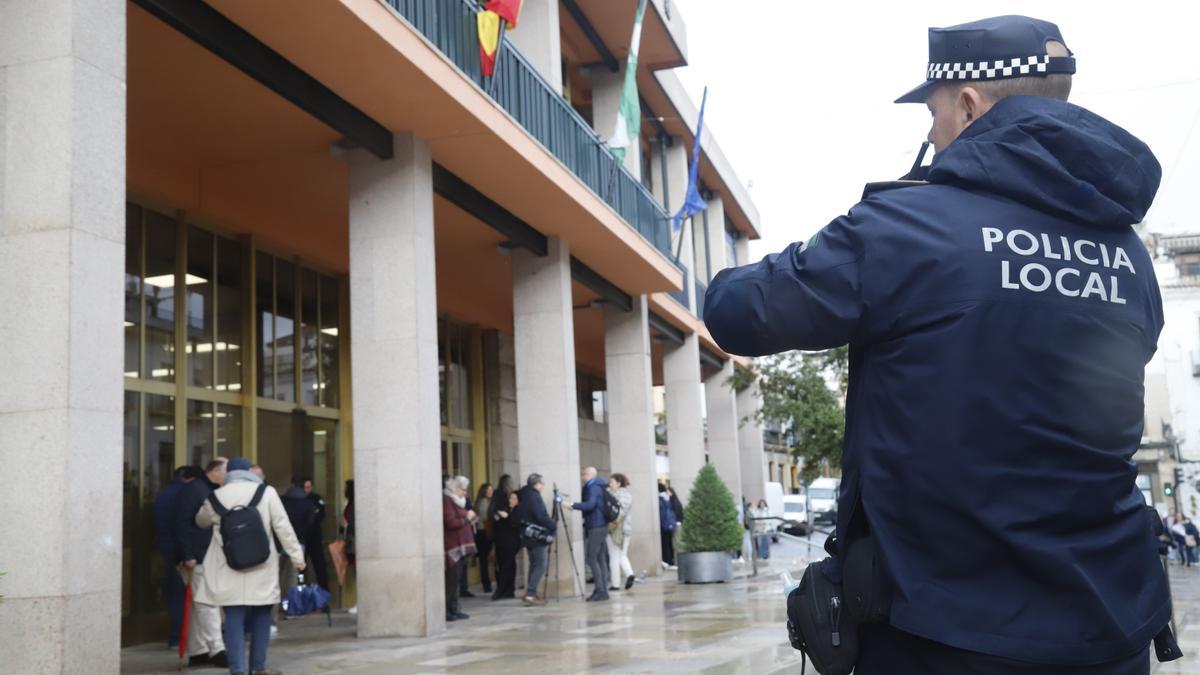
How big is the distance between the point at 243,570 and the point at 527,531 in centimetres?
749

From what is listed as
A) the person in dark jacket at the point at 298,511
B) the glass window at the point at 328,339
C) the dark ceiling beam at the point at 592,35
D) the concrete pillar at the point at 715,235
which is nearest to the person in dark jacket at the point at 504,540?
the glass window at the point at 328,339

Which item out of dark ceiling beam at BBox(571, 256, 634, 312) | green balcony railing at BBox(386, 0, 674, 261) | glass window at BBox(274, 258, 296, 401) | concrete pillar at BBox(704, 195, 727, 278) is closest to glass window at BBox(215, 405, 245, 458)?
glass window at BBox(274, 258, 296, 401)

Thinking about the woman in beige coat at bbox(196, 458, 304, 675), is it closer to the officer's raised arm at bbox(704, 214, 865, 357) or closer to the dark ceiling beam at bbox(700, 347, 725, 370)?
the officer's raised arm at bbox(704, 214, 865, 357)

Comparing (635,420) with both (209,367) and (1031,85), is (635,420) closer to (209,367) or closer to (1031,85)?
(209,367)

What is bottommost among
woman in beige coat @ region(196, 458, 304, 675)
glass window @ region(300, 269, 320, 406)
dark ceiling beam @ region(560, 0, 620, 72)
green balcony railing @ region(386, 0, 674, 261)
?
woman in beige coat @ region(196, 458, 304, 675)

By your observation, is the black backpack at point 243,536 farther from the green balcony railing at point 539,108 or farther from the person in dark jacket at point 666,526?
the person in dark jacket at point 666,526

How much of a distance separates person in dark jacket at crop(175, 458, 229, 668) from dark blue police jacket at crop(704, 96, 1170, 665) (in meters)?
9.73

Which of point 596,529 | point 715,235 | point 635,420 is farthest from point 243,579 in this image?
point 715,235

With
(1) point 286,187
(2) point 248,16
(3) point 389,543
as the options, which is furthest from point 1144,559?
(1) point 286,187

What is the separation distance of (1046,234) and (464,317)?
22.4 m

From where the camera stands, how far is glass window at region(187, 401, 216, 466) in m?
15.5

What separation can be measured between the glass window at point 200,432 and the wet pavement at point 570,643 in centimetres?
237

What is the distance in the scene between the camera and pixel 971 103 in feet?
7.87

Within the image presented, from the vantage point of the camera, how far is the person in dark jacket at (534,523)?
17.2 metres
